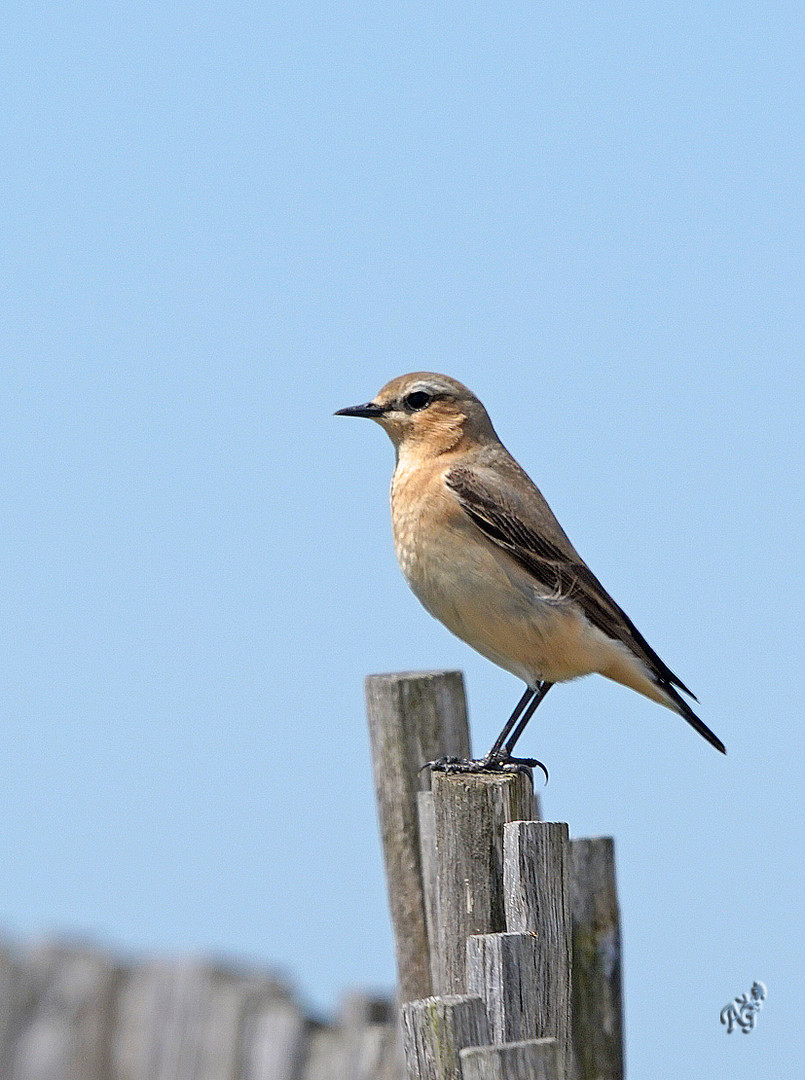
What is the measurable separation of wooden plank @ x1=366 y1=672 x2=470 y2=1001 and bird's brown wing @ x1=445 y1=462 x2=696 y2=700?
68 cm

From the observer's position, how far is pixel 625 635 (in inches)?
276

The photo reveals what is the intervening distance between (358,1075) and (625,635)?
2.35 meters

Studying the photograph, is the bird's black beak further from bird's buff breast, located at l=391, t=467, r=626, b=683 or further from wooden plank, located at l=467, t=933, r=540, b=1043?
wooden plank, located at l=467, t=933, r=540, b=1043

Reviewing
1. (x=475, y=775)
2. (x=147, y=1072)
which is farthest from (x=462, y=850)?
(x=147, y=1072)

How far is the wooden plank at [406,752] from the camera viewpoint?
6258 millimetres

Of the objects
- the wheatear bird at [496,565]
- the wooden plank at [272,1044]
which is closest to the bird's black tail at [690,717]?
the wheatear bird at [496,565]

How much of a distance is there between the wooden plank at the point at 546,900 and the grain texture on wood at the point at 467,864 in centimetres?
38

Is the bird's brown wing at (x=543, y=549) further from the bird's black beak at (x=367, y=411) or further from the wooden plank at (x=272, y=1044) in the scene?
the wooden plank at (x=272, y=1044)

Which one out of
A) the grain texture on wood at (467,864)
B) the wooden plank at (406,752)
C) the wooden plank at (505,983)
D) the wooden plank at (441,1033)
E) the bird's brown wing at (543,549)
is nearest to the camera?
the wooden plank at (441,1033)

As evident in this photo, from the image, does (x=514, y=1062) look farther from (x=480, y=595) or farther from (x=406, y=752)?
(x=480, y=595)

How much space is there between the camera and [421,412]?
7.37 meters

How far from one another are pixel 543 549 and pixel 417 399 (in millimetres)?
1015

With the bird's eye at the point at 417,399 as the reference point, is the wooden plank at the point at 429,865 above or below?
below

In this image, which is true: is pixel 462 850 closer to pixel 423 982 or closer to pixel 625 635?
pixel 423 982
